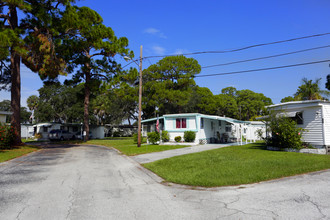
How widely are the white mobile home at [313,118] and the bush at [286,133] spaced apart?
0.55 m

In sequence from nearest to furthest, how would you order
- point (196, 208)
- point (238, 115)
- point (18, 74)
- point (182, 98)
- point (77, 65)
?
1. point (196, 208)
2. point (18, 74)
3. point (77, 65)
4. point (182, 98)
5. point (238, 115)

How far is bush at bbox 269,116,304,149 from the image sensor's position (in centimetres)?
1436

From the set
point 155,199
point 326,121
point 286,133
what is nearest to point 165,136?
point 286,133

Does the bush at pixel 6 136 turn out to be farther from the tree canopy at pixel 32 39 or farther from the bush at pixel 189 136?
the bush at pixel 189 136

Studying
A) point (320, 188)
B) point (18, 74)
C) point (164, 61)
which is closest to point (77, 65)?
point (18, 74)

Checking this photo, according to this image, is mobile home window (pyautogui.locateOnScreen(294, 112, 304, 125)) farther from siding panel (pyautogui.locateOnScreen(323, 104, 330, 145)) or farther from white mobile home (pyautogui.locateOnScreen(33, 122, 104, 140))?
white mobile home (pyautogui.locateOnScreen(33, 122, 104, 140))

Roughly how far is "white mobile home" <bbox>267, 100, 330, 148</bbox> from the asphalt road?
7358mm

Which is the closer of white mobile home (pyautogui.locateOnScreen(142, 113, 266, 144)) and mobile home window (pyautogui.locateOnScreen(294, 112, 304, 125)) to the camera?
mobile home window (pyautogui.locateOnScreen(294, 112, 304, 125))

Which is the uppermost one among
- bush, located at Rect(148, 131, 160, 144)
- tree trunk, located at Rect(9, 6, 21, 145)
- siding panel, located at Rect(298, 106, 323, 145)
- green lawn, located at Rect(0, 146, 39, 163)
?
tree trunk, located at Rect(9, 6, 21, 145)

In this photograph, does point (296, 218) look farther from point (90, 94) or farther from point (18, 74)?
point (90, 94)

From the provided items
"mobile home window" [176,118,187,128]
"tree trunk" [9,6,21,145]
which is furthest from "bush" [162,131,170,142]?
"tree trunk" [9,6,21,145]

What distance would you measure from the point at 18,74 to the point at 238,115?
5219 cm

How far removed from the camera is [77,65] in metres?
28.2

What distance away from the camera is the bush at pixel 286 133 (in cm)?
1436
